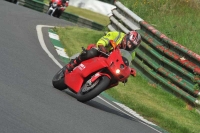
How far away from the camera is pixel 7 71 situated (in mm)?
9578

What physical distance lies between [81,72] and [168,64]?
390 centimetres

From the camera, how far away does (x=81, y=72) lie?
389 inches

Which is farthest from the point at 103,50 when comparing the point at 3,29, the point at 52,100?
the point at 3,29

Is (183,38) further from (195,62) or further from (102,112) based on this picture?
(102,112)

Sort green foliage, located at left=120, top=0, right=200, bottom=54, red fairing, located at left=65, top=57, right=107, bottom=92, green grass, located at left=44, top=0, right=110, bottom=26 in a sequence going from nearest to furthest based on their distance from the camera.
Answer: red fairing, located at left=65, top=57, right=107, bottom=92
green foliage, located at left=120, top=0, right=200, bottom=54
green grass, located at left=44, top=0, right=110, bottom=26

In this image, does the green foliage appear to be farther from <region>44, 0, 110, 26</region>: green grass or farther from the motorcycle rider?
<region>44, 0, 110, 26</region>: green grass

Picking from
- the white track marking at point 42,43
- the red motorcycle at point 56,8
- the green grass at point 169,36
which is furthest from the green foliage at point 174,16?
the red motorcycle at point 56,8

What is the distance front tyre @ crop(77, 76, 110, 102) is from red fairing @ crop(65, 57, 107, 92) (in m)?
0.21

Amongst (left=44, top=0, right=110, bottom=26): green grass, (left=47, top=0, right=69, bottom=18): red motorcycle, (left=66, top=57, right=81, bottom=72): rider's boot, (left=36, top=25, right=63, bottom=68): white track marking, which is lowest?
(left=44, top=0, right=110, bottom=26): green grass

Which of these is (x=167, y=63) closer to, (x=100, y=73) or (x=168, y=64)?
(x=168, y=64)

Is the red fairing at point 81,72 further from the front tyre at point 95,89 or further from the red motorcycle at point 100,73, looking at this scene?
the front tyre at point 95,89

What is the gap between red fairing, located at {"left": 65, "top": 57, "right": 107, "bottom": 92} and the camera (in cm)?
968

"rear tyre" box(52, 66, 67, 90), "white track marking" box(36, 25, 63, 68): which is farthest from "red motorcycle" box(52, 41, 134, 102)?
"white track marking" box(36, 25, 63, 68)

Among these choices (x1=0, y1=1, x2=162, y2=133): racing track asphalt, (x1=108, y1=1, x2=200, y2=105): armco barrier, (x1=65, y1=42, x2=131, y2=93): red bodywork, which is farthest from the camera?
(x1=108, y1=1, x2=200, y2=105): armco barrier
